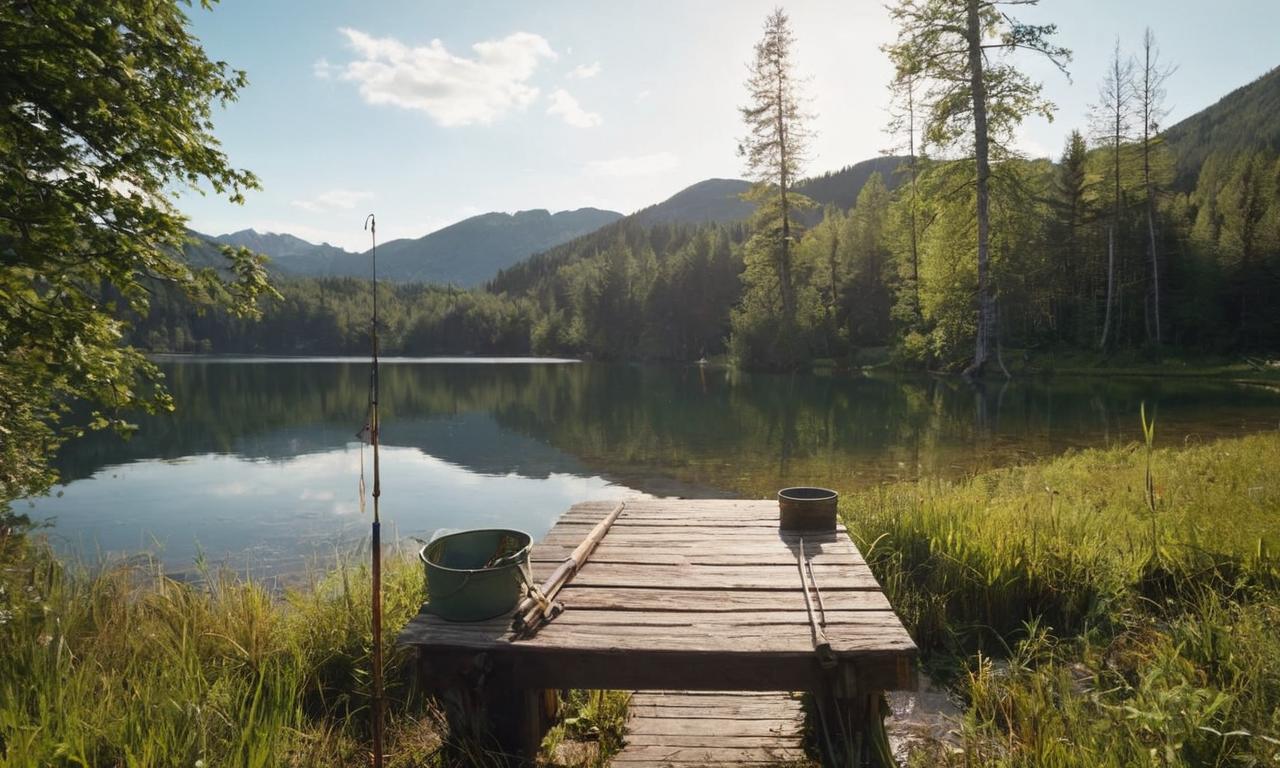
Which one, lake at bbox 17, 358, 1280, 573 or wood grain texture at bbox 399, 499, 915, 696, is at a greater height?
wood grain texture at bbox 399, 499, 915, 696

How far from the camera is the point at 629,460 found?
696 inches

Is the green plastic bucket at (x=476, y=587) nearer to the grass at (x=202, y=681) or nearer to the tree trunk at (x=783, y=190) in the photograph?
the grass at (x=202, y=681)

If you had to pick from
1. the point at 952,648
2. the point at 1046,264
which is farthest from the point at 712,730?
the point at 1046,264

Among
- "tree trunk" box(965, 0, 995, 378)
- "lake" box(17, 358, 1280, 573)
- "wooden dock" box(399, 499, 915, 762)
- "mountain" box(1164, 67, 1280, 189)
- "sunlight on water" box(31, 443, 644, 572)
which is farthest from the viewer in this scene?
"mountain" box(1164, 67, 1280, 189)

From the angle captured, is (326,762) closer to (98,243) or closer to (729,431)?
(98,243)

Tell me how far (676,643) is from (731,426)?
61.5ft

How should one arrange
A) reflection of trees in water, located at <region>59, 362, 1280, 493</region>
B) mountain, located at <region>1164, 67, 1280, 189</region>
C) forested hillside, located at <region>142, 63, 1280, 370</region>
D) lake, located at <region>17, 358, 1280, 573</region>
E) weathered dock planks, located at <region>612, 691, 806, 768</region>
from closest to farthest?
weathered dock planks, located at <region>612, 691, 806, 768</region> < lake, located at <region>17, 358, 1280, 573</region> < reflection of trees in water, located at <region>59, 362, 1280, 493</region> < forested hillside, located at <region>142, 63, 1280, 370</region> < mountain, located at <region>1164, 67, 1280, 189</region>

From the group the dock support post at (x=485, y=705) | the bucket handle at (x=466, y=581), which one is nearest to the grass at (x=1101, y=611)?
the dock support post at (x=485, y=705)

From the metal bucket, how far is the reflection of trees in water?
738 centimetres

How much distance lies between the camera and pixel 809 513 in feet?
18.9

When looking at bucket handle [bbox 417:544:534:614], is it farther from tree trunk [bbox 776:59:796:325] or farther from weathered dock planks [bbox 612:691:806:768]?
tree trunk [bbox 776:59:796:325]

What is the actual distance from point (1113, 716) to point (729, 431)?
17.4m

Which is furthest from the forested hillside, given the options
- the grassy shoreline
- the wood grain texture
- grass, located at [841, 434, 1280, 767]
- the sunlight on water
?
the wood grain texture

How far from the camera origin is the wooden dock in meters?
3.52
